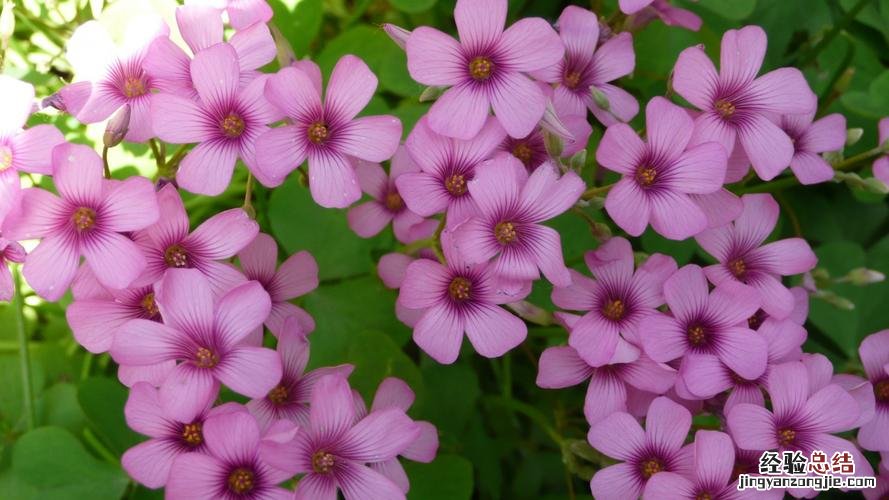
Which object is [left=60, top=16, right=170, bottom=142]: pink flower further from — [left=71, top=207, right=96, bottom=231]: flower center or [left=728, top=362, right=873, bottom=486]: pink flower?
[left=728, top=362, right=873, bottom=486]: pink flower

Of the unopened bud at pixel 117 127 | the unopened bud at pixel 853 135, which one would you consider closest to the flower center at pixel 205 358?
the unopened bud at pixel 117 127

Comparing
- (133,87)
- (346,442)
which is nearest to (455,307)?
(346,442)

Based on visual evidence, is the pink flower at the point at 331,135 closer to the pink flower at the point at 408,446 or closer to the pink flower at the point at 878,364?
the pink flower at the point at 408,446

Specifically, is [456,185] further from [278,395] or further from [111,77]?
[111,77]

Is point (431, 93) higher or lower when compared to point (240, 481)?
higher

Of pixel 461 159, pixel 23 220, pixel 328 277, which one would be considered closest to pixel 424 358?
pixel 328 277

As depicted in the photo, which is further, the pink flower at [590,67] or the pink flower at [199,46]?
the pink flower at [590,67]
